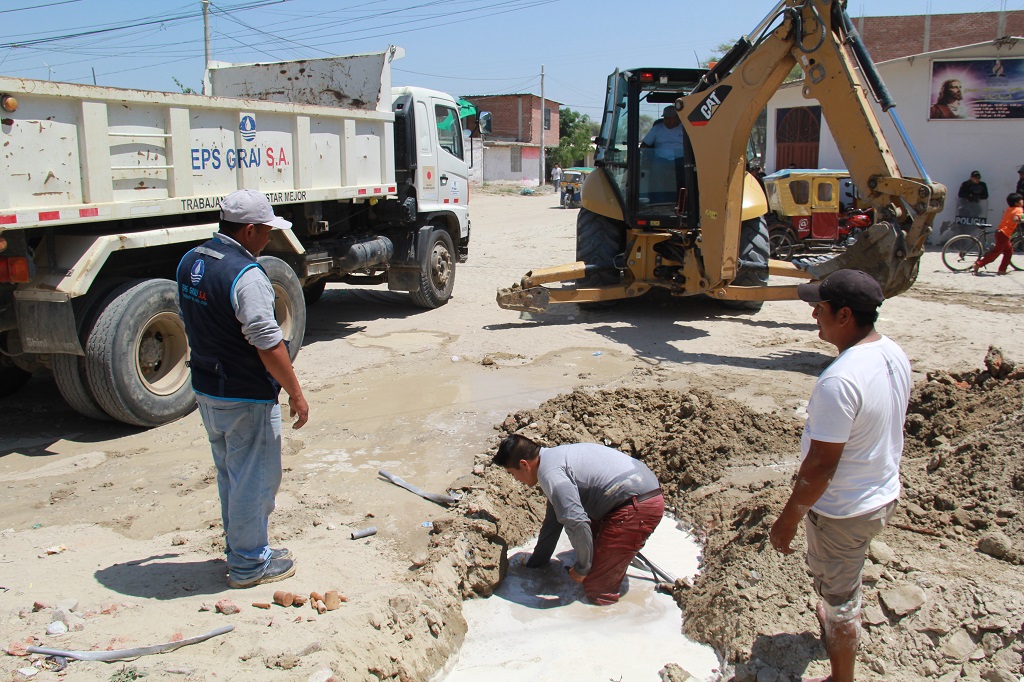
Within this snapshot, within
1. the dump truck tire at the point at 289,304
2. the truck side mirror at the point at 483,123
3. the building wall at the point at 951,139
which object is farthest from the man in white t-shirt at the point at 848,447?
the building wall at the point at 951,139

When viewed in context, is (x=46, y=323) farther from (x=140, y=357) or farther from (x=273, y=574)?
(x=273, y=574)

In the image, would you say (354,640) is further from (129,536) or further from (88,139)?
(88,139)

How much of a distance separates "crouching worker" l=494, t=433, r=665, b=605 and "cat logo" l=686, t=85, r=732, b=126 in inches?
209

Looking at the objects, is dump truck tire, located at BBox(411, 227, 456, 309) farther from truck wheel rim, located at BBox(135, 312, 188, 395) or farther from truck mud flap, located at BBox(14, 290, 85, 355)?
truck mud flap, located at BBox(14, 290, 85, 355)

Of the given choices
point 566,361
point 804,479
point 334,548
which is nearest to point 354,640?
point 334,548

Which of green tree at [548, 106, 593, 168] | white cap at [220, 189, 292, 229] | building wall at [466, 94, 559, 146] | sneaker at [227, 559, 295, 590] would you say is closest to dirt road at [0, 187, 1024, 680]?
sneaker at [227, 559, 295, 590]

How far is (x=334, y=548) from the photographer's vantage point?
426 centimetres

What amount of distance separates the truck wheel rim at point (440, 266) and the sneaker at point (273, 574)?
6.94m

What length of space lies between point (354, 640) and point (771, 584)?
75.5 inches

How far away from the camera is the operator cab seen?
9602 millimetres

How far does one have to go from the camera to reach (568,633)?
3.87 metres

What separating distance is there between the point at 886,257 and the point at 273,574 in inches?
236

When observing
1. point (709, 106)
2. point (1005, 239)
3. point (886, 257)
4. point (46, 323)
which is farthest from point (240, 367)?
point (1005, 239)

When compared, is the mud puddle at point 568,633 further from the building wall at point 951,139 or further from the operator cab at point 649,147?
the building wall at point 951,139
